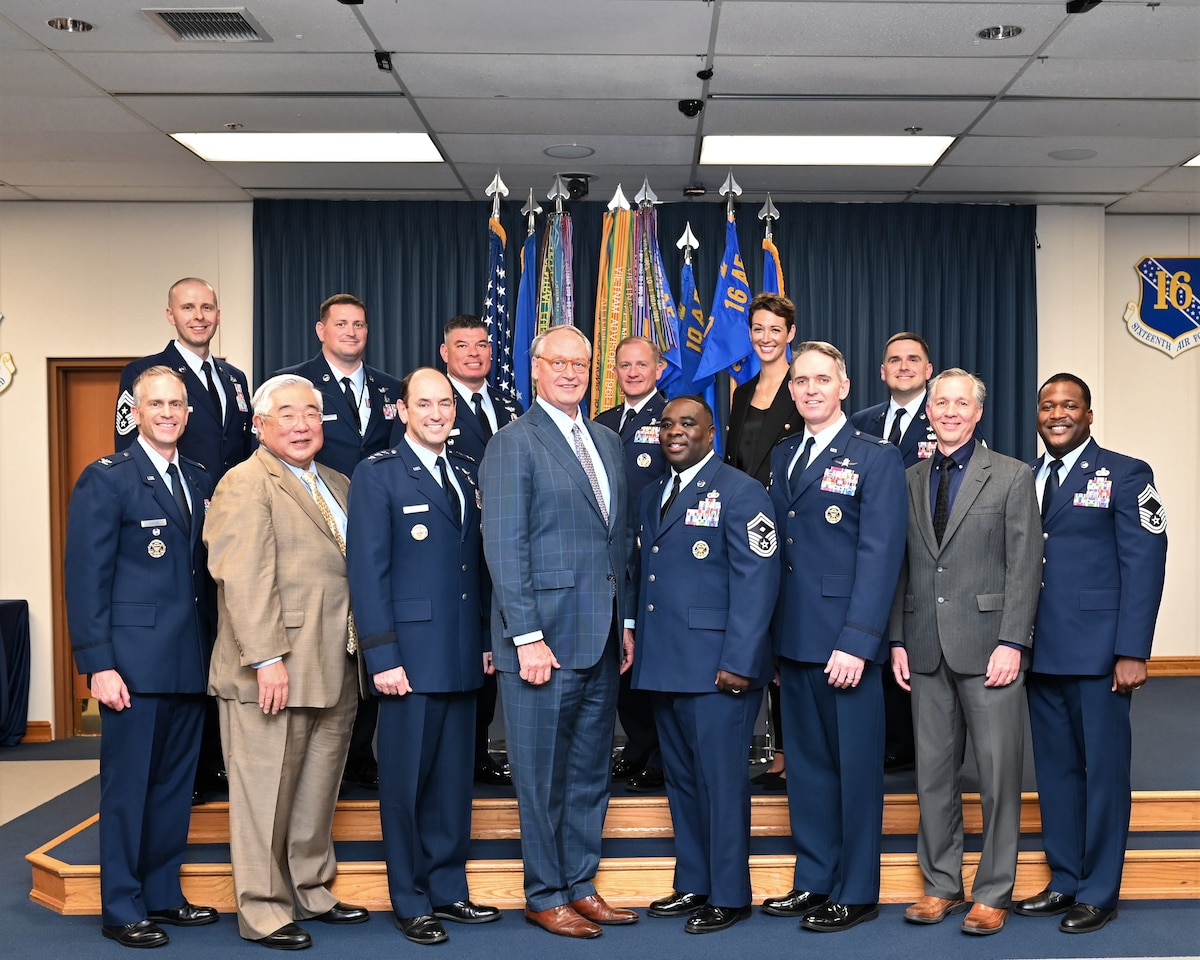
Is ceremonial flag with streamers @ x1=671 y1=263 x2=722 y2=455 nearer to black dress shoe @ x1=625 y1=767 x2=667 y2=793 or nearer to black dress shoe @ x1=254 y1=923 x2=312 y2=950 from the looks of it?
black dress shoe @ x1=625 y1=767 x2=667 y2=793

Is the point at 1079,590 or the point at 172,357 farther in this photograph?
the point at 172,357

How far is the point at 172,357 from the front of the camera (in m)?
4.52

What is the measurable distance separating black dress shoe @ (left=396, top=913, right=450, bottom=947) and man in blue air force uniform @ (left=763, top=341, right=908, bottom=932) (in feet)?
3.40

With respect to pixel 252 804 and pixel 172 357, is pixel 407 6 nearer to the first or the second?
pixel 172 357

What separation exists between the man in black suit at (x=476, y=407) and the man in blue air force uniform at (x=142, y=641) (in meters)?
1.15

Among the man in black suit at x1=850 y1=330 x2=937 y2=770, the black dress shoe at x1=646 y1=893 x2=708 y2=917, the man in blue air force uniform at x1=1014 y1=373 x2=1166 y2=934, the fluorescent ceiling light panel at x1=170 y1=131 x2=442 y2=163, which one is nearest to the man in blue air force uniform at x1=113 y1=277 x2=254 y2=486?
the fluorescent ceiling light panel at x1=170 y1=131 x2=442 y2=163

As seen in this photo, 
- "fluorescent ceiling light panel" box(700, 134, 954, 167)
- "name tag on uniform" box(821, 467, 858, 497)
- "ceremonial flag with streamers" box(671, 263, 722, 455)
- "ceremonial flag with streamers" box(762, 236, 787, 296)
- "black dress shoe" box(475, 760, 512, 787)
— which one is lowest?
"black dress shoe" box(475, 760, 512, 787)

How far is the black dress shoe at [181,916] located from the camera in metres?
3.74

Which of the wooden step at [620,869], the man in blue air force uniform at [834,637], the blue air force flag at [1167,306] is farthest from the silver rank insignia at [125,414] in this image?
the blue air force flag at [1167,306]

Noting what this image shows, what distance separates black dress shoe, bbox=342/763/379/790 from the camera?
14.8ft

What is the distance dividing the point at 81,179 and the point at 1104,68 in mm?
5421

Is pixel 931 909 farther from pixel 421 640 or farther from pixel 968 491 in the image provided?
pixel 421 640

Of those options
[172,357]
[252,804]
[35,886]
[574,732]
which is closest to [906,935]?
[574,732]

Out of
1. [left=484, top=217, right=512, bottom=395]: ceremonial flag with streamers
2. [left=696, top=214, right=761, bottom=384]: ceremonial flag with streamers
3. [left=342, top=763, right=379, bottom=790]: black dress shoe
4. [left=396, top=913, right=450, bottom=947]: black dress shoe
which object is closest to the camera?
[left=396, top=913, right=450, bottom=947]: black dress shoe
